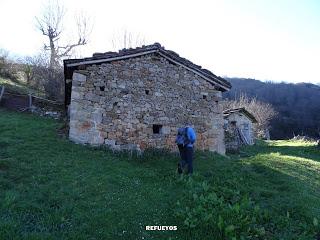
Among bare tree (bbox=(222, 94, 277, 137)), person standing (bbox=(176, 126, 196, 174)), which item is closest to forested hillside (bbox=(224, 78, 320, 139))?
bare tree (bbox=(222, 94, 277, 137))

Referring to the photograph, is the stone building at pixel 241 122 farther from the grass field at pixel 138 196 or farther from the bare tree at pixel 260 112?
the grass field at pixel 138 196

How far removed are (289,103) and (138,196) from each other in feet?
154

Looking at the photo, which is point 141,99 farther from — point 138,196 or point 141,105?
point 138,196

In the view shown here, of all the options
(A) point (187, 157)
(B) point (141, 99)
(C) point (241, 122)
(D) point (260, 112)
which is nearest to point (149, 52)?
(B) point (141, 99)

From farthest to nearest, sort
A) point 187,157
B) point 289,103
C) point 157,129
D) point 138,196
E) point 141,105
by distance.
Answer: point 289,103 → point 157,129 → point 141,105 → point 187,157 → point 138,196

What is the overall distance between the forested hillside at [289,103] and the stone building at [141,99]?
29552 millimetres

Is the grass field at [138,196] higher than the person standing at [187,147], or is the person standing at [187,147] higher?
the person standing at [187,147]

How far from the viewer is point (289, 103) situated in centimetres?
5062

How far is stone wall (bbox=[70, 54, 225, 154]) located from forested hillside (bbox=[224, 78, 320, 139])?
29522 millimetres

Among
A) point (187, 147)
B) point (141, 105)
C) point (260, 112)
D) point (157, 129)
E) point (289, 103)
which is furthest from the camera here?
point (289, 103)

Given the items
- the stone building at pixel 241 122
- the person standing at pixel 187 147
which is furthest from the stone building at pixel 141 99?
the stone building at pixel 241 122

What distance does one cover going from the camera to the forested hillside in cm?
4281

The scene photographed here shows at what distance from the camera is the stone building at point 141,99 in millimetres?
12125

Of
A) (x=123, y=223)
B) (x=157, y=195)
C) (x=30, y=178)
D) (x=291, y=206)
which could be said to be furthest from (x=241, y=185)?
(x=30, y=178)
